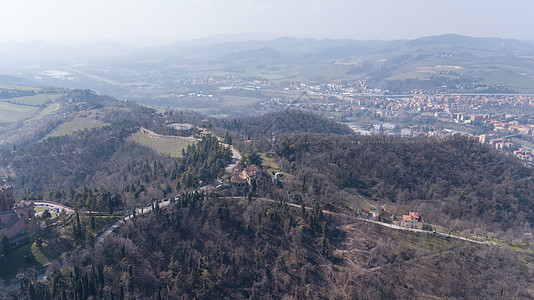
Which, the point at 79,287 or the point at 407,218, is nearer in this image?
the point at 79,287

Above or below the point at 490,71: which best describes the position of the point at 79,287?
below

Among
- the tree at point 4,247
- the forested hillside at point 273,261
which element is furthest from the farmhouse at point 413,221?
the tree at point 4,247

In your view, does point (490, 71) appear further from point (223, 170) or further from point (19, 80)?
point (19, 80)

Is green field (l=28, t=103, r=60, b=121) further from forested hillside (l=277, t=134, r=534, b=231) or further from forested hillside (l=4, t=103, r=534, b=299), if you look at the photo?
forested hillside (l=277, t=134, r=534, b=231)

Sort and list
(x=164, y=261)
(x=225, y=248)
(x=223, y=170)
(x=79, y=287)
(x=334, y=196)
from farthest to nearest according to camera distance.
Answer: (x=223, y=170) → (x=334, y=196) → (x=225, y=248) → (x=164, y=261) → (x=79, y=287)

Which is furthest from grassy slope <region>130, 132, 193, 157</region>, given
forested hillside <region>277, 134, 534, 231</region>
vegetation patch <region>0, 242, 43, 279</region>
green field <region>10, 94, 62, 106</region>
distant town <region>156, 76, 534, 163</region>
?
green field <region>10, 94, 62, 106</region>

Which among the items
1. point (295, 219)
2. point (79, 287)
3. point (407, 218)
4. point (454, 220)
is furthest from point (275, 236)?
point (454, 220)
